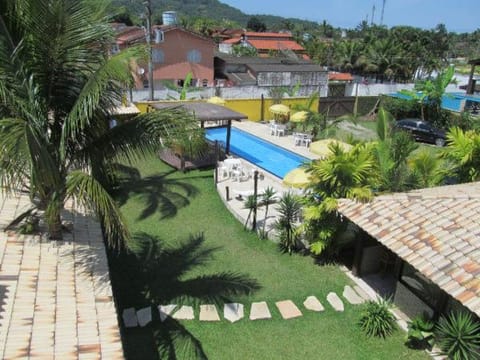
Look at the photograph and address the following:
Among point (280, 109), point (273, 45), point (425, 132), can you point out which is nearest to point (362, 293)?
point (280, 109)

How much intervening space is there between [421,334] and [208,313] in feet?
15.3

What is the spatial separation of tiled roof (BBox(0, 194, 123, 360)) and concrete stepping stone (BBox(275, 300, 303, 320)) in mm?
4220

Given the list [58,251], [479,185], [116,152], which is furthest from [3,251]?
[479,185]

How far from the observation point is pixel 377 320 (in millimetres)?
9055

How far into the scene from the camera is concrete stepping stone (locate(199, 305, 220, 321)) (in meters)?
9.30

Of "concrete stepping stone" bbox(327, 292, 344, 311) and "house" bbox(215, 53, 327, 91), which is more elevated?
"house" bbox(215, 53, 327, 91)

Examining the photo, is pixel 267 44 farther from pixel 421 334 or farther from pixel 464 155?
pixel 421 334

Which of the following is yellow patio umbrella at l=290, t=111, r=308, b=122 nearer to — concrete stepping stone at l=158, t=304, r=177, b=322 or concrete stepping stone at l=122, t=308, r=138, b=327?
concrete stepping stone at l=158, t=304, r=177, b=322

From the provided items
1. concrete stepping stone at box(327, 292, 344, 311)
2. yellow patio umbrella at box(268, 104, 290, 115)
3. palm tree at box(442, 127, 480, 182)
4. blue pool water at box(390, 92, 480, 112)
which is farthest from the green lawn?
blue pool water at box(390, 92, 480, 112)

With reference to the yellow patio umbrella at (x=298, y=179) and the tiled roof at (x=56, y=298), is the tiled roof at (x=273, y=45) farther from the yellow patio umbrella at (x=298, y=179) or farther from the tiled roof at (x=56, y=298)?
the tiled roof at (x=56, y=298)

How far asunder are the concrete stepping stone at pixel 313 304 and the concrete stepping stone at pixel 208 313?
2222 millimetres

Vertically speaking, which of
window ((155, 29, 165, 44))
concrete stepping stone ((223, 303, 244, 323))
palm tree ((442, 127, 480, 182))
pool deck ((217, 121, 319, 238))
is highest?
window ((155, 29, 165, 44))

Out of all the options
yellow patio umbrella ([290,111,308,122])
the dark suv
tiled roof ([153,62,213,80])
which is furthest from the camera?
tiled roof ([153,62,213,80])

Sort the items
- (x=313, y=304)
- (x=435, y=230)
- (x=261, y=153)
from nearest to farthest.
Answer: (x=435, y=230) < (x=313, y=304) < (x=261, y=153)
